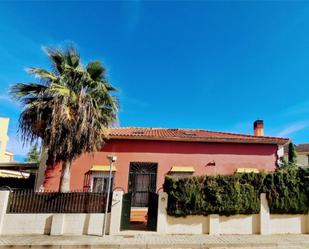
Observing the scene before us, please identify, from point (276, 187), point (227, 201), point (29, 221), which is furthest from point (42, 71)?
point (276, 187)

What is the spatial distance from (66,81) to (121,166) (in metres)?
6.13

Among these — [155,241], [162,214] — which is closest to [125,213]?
[162,214]

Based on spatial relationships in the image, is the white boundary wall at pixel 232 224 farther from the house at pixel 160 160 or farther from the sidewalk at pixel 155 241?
the house at pixel 160 160

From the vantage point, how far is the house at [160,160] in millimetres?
16031

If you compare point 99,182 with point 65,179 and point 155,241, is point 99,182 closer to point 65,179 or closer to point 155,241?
point 65,179

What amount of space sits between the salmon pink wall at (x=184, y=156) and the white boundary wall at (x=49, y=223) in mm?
5001

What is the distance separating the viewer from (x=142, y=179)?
53.3 ft

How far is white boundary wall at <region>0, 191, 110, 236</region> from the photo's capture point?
10.9 metres

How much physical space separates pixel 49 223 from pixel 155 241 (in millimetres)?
4504

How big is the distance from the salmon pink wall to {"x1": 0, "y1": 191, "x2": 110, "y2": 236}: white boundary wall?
500cm

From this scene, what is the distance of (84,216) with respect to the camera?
11.2 m

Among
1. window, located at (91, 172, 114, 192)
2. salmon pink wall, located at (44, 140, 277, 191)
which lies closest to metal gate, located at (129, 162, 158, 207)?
salmon pink wall, located at (44, 140, 277, 191)

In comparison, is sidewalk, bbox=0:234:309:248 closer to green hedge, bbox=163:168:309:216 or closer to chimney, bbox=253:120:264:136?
green hedge, bbox=163:168:309:216

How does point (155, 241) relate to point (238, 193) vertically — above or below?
below
